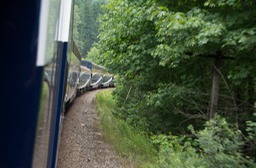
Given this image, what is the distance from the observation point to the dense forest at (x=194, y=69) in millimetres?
5059

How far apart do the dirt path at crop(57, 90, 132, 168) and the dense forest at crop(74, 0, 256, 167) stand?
132cm

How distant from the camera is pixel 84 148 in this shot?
9086 mm

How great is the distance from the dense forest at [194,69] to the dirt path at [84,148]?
1317mm

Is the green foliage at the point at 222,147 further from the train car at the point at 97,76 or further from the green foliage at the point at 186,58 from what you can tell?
the train car at the point at 97,76

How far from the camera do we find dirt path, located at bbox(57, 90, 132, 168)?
25.8 feet

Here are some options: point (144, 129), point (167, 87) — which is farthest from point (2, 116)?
point (144, 129)

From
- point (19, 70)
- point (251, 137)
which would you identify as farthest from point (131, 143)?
point (19, 70)

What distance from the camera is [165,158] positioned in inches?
253

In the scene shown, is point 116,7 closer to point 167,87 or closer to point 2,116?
point 167,87

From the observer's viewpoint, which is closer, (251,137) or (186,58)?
(251,137)

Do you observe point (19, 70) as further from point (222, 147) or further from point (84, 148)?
point (84, 148)

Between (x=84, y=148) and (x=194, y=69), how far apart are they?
3651 mm

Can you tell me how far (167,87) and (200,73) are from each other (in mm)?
1058

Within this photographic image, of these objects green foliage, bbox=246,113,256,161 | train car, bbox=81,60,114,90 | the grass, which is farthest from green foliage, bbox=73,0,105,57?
green foliage, bbox=246,113,256,161
